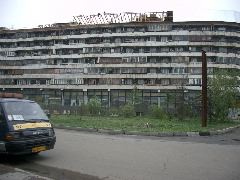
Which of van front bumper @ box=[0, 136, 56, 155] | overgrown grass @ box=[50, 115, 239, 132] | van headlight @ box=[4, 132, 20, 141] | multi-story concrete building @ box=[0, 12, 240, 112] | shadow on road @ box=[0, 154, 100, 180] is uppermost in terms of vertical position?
multi-story concrete building @ box=[0, 12, 240, 112]

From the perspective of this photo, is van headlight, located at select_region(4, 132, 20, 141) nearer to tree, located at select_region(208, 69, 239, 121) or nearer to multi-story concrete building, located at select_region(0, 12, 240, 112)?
tree, located at select_region(208, 69, 239, 121)

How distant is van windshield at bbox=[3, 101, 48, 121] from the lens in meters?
9.25

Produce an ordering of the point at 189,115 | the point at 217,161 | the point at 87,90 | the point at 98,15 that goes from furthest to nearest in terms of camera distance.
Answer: the point at 98,15, the point at 87,90, the point at 189,115, the point at 217,161

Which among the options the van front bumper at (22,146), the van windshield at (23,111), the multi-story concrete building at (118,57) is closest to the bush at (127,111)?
the van windshield at (23,111)

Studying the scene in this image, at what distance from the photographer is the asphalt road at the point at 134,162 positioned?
26.1 feet

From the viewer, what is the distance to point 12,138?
8680mm

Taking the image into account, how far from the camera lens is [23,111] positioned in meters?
9.67

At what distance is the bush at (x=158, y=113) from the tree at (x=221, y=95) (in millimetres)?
3951

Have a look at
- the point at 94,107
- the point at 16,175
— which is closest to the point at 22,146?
the point at 16,175

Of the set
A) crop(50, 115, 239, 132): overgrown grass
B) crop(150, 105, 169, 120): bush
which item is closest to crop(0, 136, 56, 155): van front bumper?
crop(50, 115, 239, 132): overgrown grass

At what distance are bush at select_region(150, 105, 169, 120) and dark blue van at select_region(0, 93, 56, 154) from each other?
18589mm

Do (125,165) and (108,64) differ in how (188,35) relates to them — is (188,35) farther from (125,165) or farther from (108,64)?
(125,165)

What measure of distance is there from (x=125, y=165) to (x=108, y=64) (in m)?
55.6

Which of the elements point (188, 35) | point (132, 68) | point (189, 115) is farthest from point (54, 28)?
point (189, 115)
